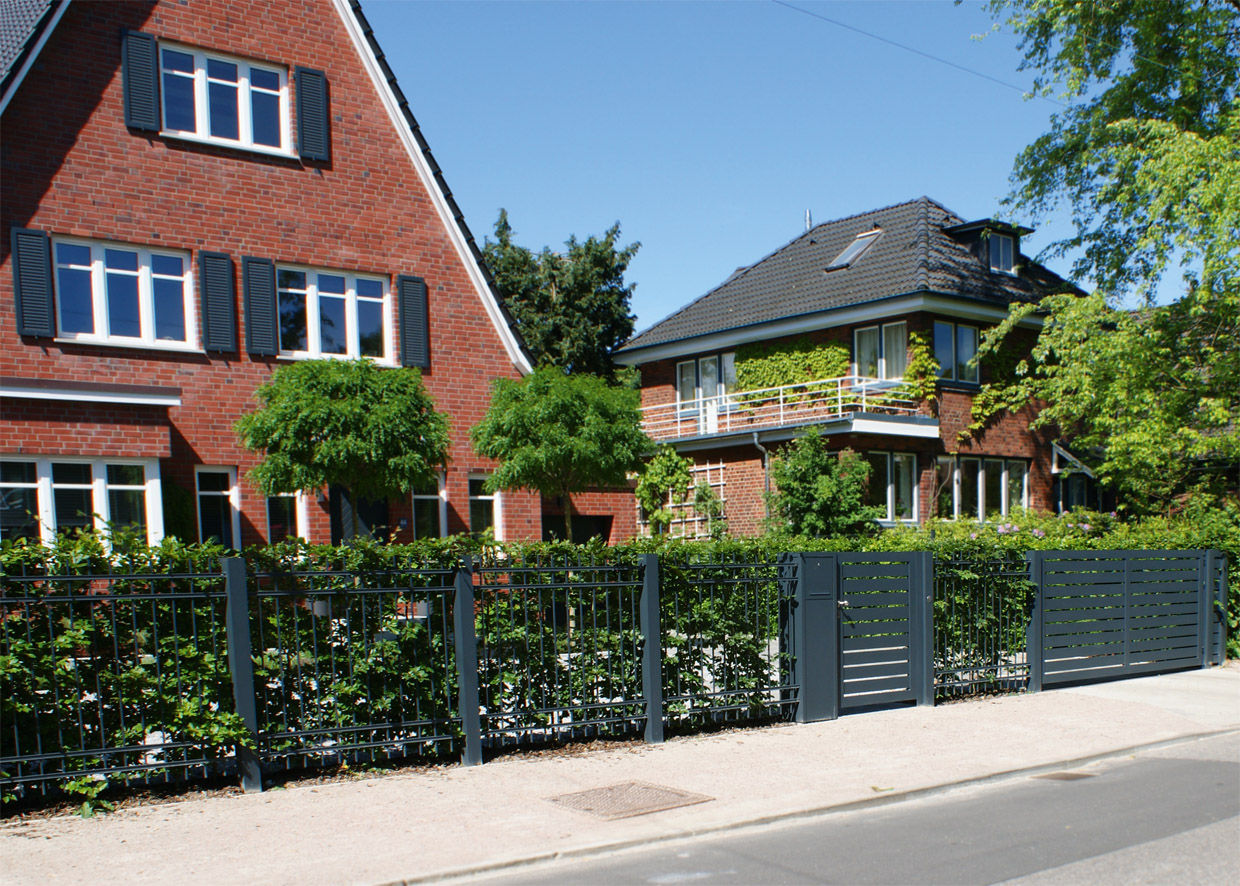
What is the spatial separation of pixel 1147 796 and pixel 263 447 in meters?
11.6

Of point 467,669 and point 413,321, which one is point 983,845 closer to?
point 467,669

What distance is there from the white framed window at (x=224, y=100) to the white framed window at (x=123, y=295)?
206 centimetres

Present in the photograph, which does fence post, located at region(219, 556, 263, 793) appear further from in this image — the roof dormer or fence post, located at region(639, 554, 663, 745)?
the roof dormer

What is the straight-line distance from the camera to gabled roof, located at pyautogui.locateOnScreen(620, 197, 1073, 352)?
2588 centimetres

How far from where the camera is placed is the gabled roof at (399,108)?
1611 centimetres

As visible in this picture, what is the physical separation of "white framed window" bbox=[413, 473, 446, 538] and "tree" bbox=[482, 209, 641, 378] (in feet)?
68.4

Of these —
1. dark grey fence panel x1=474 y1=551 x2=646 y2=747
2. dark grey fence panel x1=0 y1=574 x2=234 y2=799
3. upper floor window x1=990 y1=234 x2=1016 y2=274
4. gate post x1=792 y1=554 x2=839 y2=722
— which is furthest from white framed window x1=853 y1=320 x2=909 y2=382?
dark grey fence panel x1=0 y1=574 x2=234 y2=799

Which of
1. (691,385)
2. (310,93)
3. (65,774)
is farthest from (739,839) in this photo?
(691,385)

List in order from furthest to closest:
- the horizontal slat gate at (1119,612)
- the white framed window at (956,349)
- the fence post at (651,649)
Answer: the white framed window at (956,349) < the horizontal slat gate at (1119,612) < the fence post at (651,649)

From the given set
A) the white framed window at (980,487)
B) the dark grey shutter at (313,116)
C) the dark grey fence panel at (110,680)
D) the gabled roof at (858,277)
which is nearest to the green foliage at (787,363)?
the gabled roof at (858,277)

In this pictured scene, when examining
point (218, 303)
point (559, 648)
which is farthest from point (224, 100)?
point (559, 648)

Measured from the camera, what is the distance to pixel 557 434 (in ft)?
57.2

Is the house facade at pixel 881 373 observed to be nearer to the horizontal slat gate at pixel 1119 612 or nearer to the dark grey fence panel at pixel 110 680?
the horizontal slat gate at pixel 1119 612

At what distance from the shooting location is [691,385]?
101 feet
